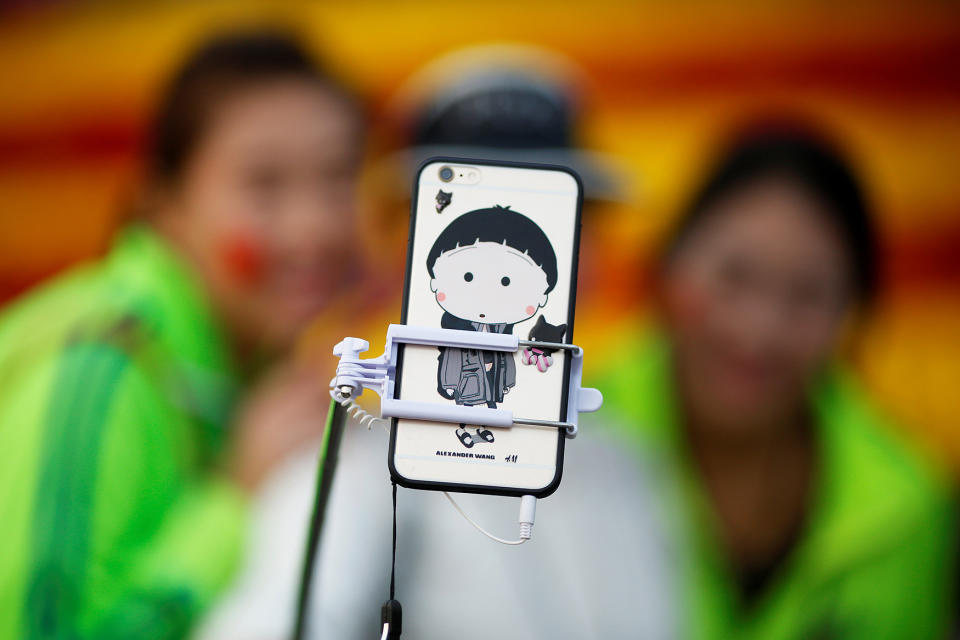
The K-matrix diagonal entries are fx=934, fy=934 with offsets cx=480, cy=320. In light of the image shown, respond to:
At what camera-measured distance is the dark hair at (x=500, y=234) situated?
374mm

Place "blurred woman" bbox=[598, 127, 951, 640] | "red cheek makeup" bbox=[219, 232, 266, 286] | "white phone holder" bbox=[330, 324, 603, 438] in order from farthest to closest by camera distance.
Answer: "blurred woman" bbox=[598, 127, 951, 640] → "red cheek makeup" bbox=[219, 232, 266, 286] → "white phone holder" bbox=[330, 324, 603, 438]

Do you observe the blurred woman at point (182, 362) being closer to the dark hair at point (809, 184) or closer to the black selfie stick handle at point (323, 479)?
the black selfie stick handle at point (323, 479)

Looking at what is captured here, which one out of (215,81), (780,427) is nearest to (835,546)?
(780,427)

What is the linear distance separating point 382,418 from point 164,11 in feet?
4.40

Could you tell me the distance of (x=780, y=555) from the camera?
108 centimetres

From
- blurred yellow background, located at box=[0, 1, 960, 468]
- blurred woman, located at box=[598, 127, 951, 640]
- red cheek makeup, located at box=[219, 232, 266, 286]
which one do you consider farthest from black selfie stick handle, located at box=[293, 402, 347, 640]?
blurred yellow background, located at box=[0, 1, 960, 468]

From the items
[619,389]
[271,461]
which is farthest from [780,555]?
[271,461]

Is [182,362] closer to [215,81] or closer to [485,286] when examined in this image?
[215,81]

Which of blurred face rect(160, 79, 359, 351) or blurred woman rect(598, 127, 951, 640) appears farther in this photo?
blurred woman rect(598, 127, 951, 640)

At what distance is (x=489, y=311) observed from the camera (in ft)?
1.22

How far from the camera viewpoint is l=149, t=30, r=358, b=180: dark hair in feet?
3.06

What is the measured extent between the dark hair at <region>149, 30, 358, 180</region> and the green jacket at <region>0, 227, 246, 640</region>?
7.5 inches

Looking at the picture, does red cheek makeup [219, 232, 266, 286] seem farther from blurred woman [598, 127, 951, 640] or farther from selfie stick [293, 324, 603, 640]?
selfie stick [293, 324, 603, 640]

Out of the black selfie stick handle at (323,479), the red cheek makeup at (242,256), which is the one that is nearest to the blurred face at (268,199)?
the red cheek makeup at (242,256)
